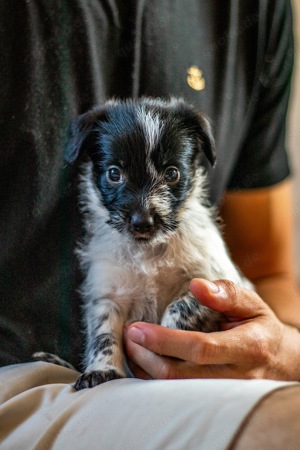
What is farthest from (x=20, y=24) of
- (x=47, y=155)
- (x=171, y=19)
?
(x=171, y=19)

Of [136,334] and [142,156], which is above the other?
[142,156]

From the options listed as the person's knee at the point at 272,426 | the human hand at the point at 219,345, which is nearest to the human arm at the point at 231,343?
the human hand at the point at 219,345

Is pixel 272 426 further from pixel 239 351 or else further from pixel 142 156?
pixel 142 156

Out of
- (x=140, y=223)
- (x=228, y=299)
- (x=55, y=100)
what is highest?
(x=55, y=100)

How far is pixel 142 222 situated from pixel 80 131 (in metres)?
0.25

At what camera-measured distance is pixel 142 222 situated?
145cm

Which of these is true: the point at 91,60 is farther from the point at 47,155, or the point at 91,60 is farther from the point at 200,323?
the point at 200,323

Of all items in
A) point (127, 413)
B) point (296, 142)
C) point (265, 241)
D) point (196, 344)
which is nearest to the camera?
point (127, 413)

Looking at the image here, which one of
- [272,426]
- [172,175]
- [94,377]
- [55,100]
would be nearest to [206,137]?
[172,175]

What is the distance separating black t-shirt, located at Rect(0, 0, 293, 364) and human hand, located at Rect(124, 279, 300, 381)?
0.68 ft

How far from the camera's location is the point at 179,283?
5.42ft

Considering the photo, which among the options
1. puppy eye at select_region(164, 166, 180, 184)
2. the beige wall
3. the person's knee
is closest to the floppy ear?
puppy eye at select_region(164, 166, 180, 184)

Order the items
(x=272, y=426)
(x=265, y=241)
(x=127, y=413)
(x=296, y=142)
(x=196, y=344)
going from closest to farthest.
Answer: (x=272, y=426) < (x=127, y=413) < (x=196, y=344) < (x=265, y=241) < (x=296, y=142)

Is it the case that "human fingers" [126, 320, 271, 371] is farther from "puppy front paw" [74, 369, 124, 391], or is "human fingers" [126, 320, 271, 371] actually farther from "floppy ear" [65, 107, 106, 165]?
"floppy ear" [65, 107, 106, 165]
